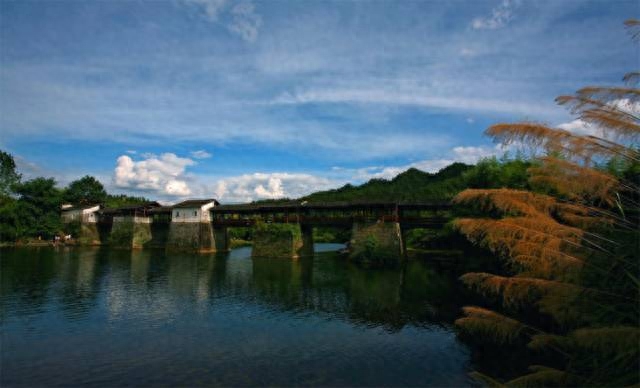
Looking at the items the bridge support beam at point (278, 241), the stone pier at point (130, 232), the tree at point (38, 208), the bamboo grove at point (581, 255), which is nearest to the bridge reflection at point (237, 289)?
the bridge support beam at point (278, 241)

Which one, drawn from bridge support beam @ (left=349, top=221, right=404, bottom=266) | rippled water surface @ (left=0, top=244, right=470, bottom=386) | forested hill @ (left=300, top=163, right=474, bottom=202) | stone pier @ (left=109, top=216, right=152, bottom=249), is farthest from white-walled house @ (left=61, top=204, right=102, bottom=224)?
forested hill @ (left=300, top=163, right=474, bottom=202)

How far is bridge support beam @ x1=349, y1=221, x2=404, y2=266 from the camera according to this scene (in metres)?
36.6

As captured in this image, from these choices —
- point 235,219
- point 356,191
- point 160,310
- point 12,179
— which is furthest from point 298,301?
point 356,191

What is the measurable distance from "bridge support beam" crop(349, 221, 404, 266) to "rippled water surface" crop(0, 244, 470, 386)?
306 inches

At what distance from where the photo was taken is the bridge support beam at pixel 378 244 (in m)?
36.6

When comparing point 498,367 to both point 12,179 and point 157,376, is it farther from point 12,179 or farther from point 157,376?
point 12,179

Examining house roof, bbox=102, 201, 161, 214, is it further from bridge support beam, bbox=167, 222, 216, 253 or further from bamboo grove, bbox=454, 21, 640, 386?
bamboo grove, bbox=454, 21, 640, 386

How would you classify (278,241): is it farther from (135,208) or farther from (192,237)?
(135,208)

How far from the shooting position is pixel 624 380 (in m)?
5.76

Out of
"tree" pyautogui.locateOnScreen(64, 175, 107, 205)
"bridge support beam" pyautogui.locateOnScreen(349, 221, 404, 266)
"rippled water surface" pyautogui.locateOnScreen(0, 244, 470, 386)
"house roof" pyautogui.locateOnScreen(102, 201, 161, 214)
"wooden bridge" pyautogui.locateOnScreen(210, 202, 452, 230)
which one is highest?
"tree" pyautogui.locateOnScreen(64, 175, 107, 205)

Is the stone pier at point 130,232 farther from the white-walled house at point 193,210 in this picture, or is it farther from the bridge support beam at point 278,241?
the bridge support beam at point 278,241

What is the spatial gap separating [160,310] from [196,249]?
31293mm

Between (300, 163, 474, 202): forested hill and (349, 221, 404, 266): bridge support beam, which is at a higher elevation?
(300, 163, 474, 202): forested hill

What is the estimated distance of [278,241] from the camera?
42344 millimetres
